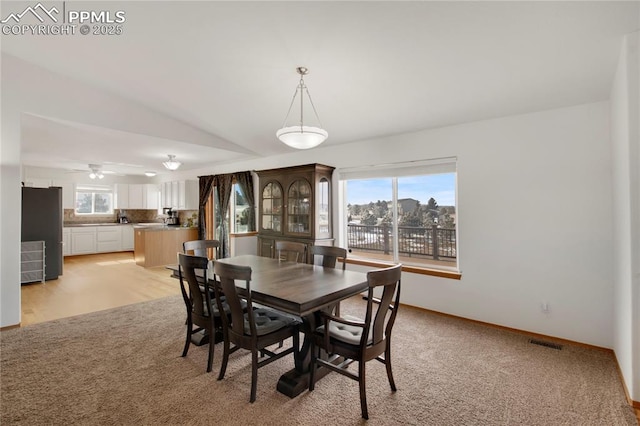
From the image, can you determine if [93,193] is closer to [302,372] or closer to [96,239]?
[96,239]

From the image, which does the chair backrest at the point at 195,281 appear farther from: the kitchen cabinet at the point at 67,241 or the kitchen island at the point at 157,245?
the kitchen cabinet at the point at 67,241

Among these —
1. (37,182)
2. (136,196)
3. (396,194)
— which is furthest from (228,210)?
(37,182)

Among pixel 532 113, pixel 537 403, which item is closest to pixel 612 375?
pixel 537 403

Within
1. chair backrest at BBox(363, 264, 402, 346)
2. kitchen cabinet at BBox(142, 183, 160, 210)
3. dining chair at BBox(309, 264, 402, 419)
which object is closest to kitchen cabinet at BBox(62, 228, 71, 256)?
kitchen cabinet at BBox(142, 183, 160, 210)

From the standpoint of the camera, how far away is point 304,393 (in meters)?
2.15

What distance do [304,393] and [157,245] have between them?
5839 mm

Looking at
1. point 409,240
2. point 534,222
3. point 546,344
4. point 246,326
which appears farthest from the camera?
point 409,240

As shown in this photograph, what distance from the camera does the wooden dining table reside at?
1.91 meters

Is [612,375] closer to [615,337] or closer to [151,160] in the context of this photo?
[615,337]

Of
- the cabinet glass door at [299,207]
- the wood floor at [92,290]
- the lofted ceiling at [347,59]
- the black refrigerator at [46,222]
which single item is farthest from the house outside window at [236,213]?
the black refrigerator at [46,222]

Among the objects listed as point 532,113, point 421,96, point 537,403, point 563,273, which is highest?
point 421,96

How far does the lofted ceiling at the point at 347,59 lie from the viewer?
2072mm

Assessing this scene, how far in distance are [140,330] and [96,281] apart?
3013 mm

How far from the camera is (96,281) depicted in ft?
17.5
